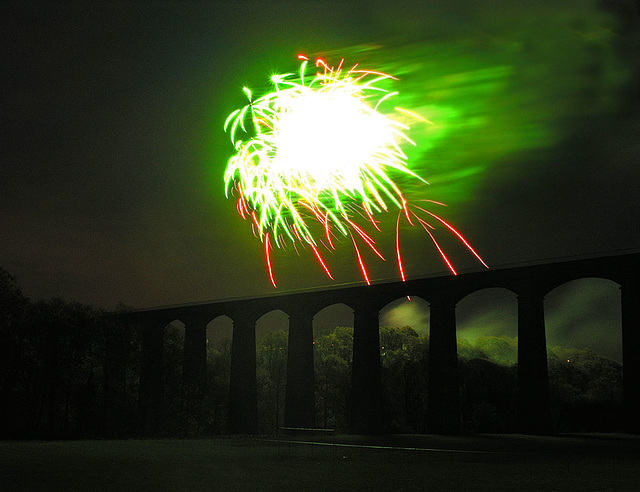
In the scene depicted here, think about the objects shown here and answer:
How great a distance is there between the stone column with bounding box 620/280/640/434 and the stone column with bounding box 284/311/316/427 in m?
24.6

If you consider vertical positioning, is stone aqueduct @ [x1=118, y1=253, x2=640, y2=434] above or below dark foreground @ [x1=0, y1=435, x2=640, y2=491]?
above

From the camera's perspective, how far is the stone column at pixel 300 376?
183 ft

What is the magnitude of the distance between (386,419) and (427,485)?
42.5m

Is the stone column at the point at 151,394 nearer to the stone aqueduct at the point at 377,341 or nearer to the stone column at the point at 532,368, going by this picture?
the stone aqueduct at the point at 377,341

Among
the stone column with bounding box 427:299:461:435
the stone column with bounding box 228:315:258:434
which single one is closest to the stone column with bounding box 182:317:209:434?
the stone column with bounding box 228:315:258:434

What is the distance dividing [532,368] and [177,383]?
1316 inches

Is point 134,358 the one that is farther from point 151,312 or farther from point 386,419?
point 386,419

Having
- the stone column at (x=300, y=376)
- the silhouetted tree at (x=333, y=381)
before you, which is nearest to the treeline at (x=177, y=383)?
the silhouetted tree at (x=333, y=381)

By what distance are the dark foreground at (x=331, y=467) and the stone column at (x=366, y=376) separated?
14.1 m

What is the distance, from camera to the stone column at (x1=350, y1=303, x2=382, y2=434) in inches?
2056

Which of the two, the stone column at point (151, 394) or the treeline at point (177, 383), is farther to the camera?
the stone column at point (151, 394)

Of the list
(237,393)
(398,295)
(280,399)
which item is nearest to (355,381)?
(398,295)

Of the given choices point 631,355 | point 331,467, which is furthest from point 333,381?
point 331,467

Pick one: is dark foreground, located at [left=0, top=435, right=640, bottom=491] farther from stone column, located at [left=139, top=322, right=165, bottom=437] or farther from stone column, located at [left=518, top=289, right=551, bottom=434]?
stone column, located at [left=139, top=322, right=165, bottom=437]
